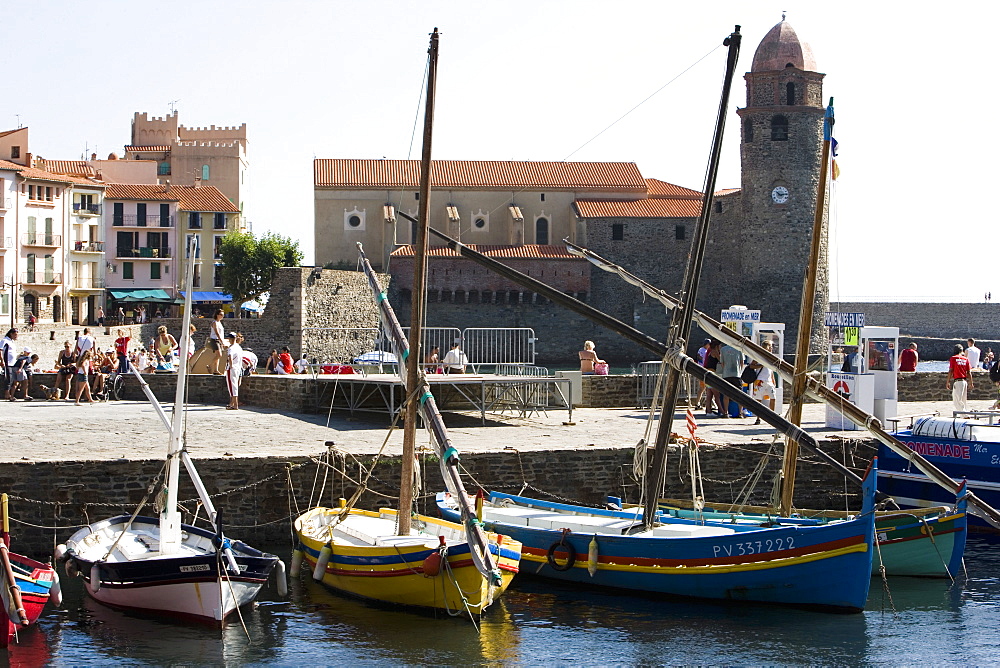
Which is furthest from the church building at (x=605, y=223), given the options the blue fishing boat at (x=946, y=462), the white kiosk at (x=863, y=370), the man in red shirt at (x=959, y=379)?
the blue fishing boat at (x=946, y=462)

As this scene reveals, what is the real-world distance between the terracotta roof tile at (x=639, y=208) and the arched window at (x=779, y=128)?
684cm

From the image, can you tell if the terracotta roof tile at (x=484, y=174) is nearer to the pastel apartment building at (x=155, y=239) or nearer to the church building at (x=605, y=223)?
the church building at (x=605, y=223)

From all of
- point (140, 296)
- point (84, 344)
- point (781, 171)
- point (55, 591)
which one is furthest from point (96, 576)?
point (140, 296)

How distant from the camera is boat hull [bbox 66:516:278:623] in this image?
1285 cm

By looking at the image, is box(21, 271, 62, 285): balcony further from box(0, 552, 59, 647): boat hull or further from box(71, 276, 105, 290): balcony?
box(0, 552, 59, 647): boat hull

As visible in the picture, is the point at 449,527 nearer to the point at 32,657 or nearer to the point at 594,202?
the point at 32,657

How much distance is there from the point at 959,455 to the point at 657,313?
47.6 meters

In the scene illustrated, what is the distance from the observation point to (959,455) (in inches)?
730

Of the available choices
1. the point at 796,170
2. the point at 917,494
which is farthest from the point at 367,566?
the point at 796,170

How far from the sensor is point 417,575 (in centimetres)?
1344

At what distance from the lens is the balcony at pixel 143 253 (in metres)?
68.5

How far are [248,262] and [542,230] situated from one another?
15.2m

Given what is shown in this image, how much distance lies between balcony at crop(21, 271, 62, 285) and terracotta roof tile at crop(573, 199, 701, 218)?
2557 centimetres

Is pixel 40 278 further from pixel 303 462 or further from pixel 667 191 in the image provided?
pixel 303 462
